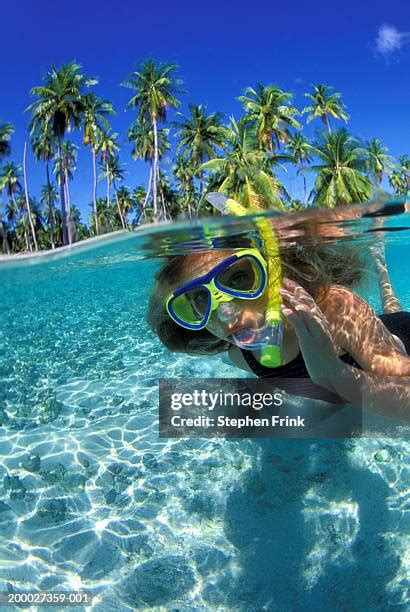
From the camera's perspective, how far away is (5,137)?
4744cm

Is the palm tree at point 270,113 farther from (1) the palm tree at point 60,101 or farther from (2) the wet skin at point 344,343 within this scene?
(2) the wet skin at point 344,343

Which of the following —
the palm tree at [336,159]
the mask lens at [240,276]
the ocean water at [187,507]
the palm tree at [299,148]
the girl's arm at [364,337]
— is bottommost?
the ocean water at [187,507]

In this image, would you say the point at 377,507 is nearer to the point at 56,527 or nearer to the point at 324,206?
the point at 56,527

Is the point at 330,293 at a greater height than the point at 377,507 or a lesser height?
greater

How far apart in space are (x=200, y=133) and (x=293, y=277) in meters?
44.2

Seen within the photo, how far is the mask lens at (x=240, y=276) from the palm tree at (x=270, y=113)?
123 feet

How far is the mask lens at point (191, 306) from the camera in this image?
11.8 feet

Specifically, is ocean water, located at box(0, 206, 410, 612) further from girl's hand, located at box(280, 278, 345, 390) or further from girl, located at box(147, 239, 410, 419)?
girl's hand, located at box(280, 278, 345, 390)

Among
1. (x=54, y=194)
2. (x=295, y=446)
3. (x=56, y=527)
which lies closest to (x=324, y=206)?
(x=295, y=446)

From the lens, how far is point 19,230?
7112cm

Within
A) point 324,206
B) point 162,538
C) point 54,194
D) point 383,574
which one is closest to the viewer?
point 383,574

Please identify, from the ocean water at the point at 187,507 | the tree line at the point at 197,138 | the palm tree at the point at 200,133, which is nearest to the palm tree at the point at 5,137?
the tree line at the point at 197,138

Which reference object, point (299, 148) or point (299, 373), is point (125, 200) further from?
point (299, 373)

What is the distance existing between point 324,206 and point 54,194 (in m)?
70.5
